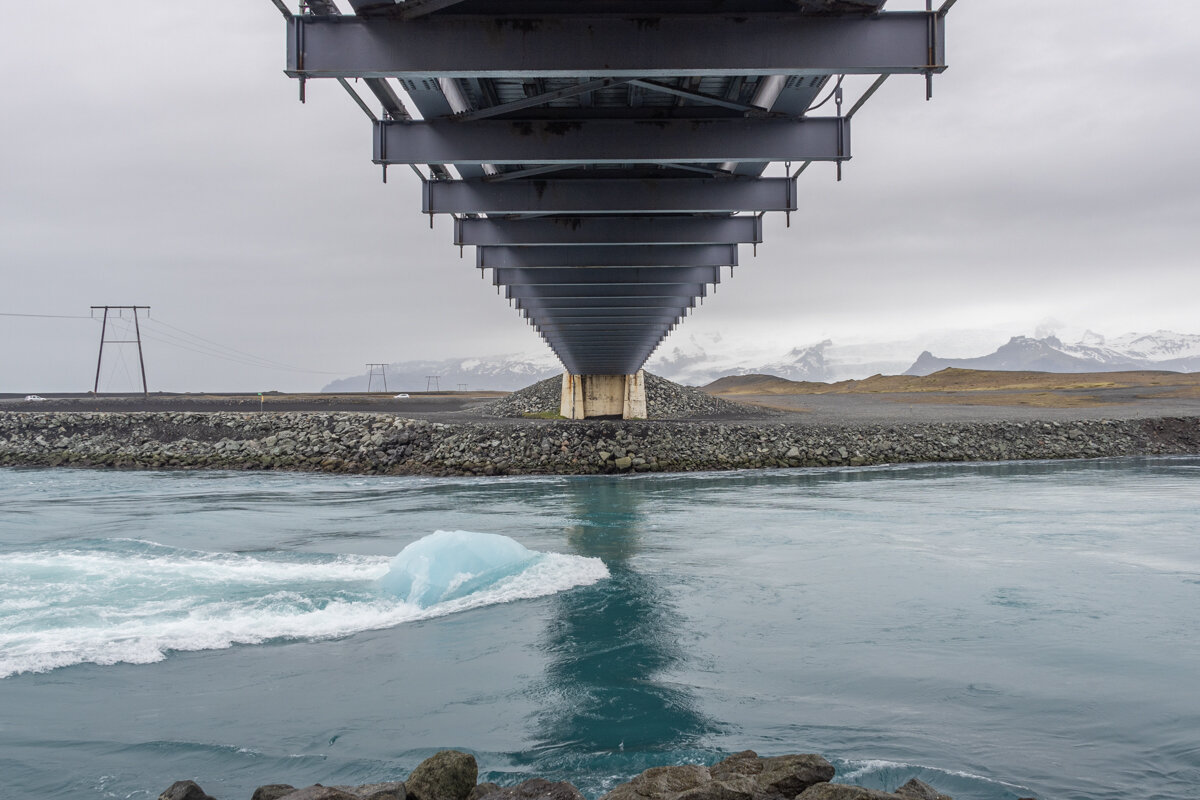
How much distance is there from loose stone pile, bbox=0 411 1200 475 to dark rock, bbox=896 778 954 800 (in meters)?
28.3

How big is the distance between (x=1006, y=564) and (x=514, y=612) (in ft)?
27.8

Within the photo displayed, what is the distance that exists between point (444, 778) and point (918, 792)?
112 inches

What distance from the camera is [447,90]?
11.1 metres

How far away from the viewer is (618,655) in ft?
29.6

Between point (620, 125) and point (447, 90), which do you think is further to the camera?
point (620, 125)

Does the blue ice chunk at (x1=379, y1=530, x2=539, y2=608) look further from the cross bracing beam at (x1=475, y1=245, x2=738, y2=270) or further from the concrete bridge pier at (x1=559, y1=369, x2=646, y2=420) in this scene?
the concrete bridge pier at (x1=559, y1=369, x2=646, y2=420)

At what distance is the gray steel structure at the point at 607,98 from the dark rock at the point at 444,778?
6.80 metres

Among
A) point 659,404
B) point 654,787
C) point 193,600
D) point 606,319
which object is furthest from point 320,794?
point 659,404

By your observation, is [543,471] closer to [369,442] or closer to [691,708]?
[369,442]

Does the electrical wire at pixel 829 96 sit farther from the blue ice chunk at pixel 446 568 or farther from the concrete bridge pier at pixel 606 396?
the concrete bridge pier at pixel 606 396

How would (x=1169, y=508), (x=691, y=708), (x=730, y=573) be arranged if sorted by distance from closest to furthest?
(x=691, y=708) → (x=730, y=573) → (x=1169, y=508)

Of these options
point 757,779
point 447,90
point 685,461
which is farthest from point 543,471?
point 757,779

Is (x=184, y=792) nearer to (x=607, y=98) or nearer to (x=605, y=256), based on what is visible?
(x=607, y=98)

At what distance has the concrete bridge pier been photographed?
4844 centimetres
